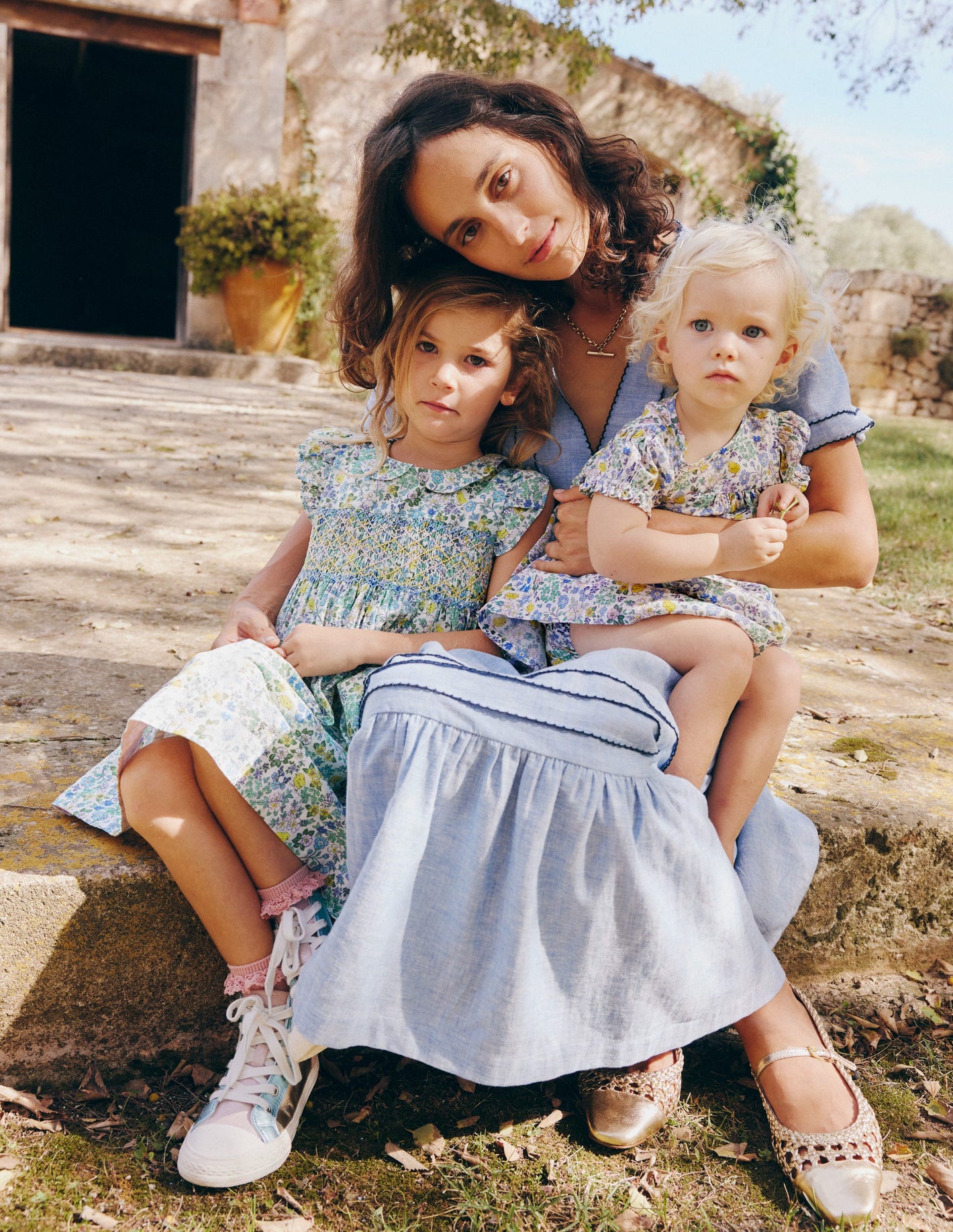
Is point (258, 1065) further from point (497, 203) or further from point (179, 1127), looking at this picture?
point (497, 203)

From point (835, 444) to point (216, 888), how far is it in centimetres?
136

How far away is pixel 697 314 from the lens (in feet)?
5.65

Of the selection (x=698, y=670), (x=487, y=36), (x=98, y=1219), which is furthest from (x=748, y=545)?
(x=487, y=36)

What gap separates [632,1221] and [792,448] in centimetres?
128

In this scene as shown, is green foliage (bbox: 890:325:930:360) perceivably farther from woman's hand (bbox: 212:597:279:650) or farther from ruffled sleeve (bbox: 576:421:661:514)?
woman's hand (bbox: 212:597:279:650)

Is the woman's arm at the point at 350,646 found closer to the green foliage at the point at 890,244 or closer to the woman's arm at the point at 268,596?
the woman's arm at the point at 268,596

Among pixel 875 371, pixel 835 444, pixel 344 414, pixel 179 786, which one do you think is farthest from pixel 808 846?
pixel 875 371

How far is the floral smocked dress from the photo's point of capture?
1.74m

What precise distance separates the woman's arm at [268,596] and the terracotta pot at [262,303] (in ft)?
25.2

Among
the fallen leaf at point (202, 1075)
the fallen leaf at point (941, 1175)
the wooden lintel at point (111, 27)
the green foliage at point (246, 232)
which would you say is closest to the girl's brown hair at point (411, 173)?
the fallen leaf at point (202, 1075)

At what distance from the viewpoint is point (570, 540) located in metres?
1.87

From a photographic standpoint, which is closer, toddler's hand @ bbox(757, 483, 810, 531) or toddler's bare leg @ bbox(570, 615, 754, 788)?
toddler's bare leg @ bbox(570, 615, 754, 788)

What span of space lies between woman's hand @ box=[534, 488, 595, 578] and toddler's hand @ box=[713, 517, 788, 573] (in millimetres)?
246

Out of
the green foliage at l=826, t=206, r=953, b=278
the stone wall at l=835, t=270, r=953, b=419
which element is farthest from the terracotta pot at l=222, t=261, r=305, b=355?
the green foliage at l=826, t=206, r=953, b=278
